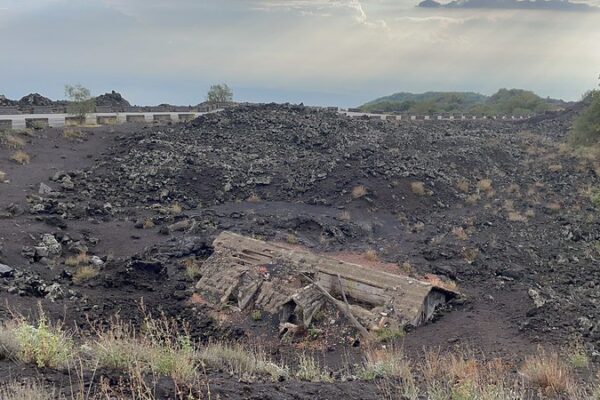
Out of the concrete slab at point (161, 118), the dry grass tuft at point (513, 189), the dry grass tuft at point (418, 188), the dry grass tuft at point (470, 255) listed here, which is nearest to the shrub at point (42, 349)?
the dry grass tuft at point (470, 255)

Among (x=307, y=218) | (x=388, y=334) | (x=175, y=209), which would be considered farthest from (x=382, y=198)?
(x=388, y=334)

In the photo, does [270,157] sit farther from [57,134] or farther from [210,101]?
[210,101]

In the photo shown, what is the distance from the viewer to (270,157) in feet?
81.3

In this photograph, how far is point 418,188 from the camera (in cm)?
2034

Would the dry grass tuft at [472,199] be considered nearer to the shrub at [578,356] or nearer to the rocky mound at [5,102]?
the shrub at [578,356]

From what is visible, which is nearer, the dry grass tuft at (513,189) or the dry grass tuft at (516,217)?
the dry grass tuft at (516,217)

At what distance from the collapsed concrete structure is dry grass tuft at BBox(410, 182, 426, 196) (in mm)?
9179

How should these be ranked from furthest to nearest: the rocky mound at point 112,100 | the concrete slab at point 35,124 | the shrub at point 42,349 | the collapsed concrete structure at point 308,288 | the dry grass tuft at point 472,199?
1. the rocky mound at point 112,100
2. the concrete slab at point 35,124
3. the dry grass tuft at point 472,199
4. the collapsed concrete structure at point 308,288
5. the shrub at point 42,349

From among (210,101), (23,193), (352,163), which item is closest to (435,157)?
(352,163)

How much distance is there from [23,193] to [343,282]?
40.1 ft

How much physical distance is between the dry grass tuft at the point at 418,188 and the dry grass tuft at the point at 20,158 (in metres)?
15.5

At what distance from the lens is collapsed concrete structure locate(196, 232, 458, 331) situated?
10.4m

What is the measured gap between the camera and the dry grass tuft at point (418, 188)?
2028cm

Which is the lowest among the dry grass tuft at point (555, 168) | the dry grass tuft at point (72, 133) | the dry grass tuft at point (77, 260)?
the dry grass tuft at point (77, 260)
